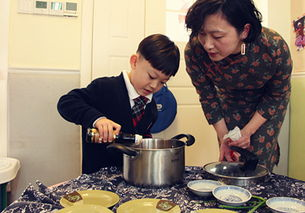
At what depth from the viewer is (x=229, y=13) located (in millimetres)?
956

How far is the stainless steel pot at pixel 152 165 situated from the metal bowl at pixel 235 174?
5.0 inches

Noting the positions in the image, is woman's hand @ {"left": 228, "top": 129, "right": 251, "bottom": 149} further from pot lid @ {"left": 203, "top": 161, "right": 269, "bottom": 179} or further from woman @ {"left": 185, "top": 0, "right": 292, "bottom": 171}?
pot lid @ {"left": 203, "top": 161, "right": 269, "bottom": 179}

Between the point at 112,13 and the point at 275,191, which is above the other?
the point at 112,13

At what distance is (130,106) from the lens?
1.17 meters

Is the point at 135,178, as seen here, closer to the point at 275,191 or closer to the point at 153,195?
the point at 153,195

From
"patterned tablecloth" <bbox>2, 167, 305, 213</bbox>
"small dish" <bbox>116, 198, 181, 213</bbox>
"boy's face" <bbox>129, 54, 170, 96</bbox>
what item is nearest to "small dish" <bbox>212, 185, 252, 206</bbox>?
"patterned tablecloth" <bbox>2, 167, 305, 213</bbox>

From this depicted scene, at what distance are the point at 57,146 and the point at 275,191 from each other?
1484 mm

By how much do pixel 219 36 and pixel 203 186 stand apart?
0.51 m

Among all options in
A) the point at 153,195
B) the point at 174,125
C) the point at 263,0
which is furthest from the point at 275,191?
the point at 263,0

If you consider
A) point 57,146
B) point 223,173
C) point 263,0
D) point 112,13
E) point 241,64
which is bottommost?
point 57,146

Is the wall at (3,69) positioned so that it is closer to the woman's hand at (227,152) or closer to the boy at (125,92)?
the boy at (125,92)

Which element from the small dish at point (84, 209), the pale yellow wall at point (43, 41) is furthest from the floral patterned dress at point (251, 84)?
the pale yellow wall at point (43, 41)

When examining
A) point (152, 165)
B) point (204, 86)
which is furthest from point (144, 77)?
point (152, 165)

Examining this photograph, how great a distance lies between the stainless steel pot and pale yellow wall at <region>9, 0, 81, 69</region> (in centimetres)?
128
